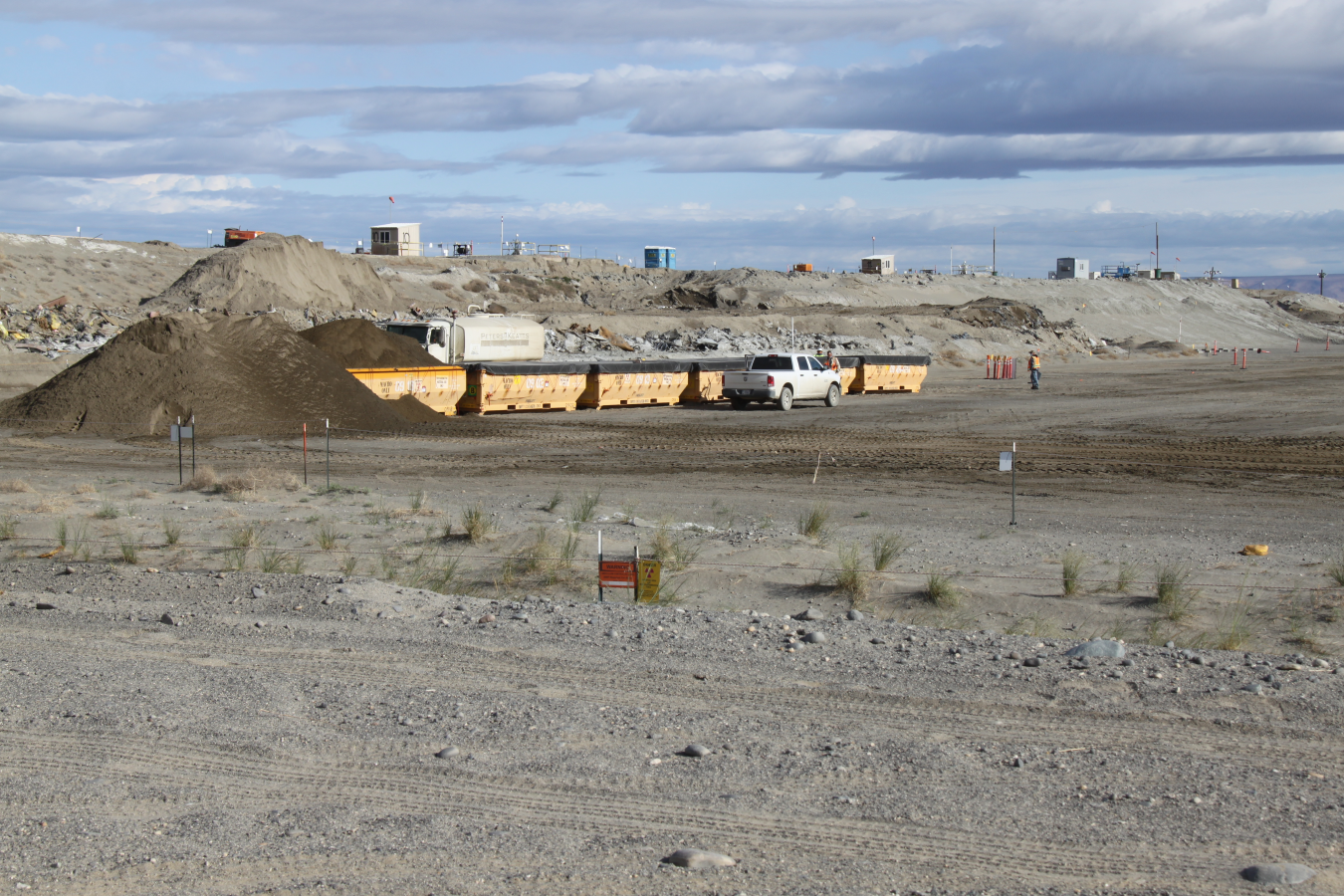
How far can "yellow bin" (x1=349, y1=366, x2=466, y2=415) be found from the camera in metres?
29.5

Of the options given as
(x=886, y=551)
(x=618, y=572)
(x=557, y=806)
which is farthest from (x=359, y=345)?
(x=557, y=806)

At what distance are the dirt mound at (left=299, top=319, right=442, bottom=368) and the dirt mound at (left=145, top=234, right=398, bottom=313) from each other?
82.7 feet

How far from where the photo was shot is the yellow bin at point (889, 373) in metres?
41.5

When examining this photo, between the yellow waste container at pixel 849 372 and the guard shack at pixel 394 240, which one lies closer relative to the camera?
the yellow waste container at pixel 849 372

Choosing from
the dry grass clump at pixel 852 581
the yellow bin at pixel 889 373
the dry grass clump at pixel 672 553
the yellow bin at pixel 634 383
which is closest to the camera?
the dry grass clump at pixel 852 581

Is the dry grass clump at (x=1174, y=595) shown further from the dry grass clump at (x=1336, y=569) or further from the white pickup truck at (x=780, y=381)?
the white pickup truck at (x=780, y=381)

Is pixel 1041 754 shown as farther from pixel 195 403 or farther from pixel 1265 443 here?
pixel 195 403

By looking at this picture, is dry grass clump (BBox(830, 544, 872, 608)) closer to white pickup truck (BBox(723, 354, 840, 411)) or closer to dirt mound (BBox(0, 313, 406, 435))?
dirt mound (BBox(0, 313, 406, 435))

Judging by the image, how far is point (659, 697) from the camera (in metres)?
7.63

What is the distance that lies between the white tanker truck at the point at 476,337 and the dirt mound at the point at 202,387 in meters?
9.36

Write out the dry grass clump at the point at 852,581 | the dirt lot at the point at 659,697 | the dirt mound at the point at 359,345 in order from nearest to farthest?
the dirt lot at the point at 659,697, the dry grass clump at the point at 852,581, the dirt mound at the point at 359,345

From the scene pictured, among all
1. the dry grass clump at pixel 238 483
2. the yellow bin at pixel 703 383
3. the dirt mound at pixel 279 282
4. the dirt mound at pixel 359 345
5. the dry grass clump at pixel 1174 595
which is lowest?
the dry grass clump at pixel 1174 595

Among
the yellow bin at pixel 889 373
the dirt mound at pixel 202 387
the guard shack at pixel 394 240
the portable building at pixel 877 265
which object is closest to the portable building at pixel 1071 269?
the portable building at pixel 877 265

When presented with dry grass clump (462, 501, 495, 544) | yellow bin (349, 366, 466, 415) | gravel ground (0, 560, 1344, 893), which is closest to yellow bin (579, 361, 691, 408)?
yellow bin (349, 366, 466, 415)
